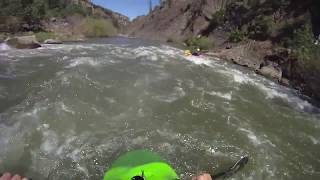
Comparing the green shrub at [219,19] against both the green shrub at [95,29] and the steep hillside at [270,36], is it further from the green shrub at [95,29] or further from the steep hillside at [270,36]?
the green shrub at [95,29]

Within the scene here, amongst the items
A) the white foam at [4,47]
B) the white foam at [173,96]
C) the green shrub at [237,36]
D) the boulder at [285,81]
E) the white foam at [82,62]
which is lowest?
the boulder at [285,81]

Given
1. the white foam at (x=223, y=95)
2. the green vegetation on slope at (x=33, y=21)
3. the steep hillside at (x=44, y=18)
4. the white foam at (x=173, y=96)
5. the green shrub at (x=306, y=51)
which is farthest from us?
the steep hillside at (x=44, y=18)

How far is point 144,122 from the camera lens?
668 centimetres

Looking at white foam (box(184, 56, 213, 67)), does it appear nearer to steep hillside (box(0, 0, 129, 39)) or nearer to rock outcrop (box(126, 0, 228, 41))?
rock outcrop (box(126, 0, 228, 41))

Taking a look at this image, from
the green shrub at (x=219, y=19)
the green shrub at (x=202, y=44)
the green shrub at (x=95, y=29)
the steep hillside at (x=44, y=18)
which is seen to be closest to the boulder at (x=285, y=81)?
the green shrub at (x=202, y=44)

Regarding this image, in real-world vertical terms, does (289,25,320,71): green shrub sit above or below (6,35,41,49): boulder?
above

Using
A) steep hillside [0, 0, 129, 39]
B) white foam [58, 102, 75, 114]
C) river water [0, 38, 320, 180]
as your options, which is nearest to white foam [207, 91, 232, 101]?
river water [0, 38, 320, 180]

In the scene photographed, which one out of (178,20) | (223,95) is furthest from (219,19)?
(223,95)

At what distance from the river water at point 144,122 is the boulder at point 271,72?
90.6 inches

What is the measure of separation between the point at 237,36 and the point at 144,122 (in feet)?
48.8

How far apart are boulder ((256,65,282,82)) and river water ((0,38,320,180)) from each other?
2301 millimetres

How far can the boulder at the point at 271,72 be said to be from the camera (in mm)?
13104

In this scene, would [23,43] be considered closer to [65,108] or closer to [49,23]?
[65,108]

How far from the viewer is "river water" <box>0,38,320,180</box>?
535 centimetres
